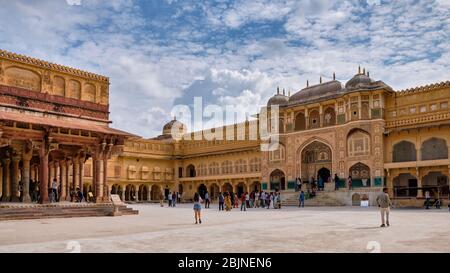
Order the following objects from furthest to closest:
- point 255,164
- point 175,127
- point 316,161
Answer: point 175,127
point 255,164
point 316,161

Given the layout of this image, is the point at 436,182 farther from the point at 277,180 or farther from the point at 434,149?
the point at 277,180

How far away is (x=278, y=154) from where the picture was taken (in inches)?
1538

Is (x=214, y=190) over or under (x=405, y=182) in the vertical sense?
under

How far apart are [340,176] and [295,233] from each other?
2399 centimetres

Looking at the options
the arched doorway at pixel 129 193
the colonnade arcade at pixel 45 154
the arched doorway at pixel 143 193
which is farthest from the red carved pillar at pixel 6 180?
the arched doorway at pixel 143 193

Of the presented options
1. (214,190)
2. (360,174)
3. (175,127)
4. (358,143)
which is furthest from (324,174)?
(175,127)

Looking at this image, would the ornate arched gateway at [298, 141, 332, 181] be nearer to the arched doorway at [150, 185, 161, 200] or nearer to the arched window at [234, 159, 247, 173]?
the arched window at [234, 159, 247, 173]

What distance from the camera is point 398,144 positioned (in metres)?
32.9

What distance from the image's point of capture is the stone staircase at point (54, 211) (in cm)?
1806

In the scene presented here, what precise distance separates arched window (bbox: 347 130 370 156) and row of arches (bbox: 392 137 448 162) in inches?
78.4

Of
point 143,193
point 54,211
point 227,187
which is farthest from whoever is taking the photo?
point 143,193

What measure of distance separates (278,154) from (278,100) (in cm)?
489

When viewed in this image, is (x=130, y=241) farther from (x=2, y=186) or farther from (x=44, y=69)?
(x=44, y=69)
